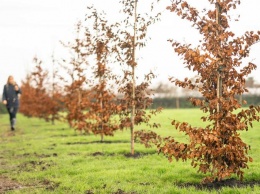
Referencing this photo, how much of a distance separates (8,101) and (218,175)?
1518 cm

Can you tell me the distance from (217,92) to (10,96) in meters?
14.9

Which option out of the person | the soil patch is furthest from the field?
the person

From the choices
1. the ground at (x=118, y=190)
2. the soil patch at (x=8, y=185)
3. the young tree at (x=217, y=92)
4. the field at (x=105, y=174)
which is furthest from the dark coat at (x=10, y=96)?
the young tree at (x=217, y=92)

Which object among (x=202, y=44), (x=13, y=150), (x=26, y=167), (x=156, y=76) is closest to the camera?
(x=202, y=44)

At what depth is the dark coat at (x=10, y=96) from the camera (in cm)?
1993

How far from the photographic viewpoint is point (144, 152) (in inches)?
468

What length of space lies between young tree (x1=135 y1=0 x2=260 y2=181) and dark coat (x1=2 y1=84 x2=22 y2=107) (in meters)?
14.1

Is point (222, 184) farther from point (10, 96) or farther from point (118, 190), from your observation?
point (10, 96)

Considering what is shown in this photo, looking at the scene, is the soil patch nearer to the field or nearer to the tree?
the field

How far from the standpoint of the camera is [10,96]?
20031 millimetres

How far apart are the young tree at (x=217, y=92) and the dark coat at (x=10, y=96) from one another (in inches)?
557

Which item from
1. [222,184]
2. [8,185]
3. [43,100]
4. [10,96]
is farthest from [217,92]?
[43,100]

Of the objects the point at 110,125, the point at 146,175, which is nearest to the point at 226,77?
the point at 146,175

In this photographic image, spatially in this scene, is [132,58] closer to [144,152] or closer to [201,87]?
[144,152]
